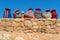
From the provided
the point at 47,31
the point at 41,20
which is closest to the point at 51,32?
the point at 47,31

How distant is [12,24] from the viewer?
5.75m

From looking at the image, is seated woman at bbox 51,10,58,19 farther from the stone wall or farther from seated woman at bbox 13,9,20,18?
seated woman at bbox 13,9,20,18

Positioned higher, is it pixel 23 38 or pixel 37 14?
pixel 37 14

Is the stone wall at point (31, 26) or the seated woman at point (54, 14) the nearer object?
the stone wall at point (31, 26)

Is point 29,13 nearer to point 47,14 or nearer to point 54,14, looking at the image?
point 47,14

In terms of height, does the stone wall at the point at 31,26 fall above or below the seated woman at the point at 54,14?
below

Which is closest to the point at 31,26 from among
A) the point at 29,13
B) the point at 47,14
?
the point at 29,13

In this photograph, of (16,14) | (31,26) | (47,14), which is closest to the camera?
(31,26)

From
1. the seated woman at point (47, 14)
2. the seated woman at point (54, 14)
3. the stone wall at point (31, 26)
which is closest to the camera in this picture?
the stone wall at point (31, 26)

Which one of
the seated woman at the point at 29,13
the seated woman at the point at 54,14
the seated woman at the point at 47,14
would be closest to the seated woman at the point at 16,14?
the seated woman at the point at 29,13

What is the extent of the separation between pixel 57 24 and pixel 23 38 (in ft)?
4.07

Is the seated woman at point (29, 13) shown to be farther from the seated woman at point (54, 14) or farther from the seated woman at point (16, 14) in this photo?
the seated woman at point (54, 14)

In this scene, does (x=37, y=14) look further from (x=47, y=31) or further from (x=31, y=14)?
(x=47, y=31)

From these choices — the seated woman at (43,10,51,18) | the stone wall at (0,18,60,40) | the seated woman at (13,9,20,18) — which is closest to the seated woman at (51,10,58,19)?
the seated woman at (43,10,51,18)
